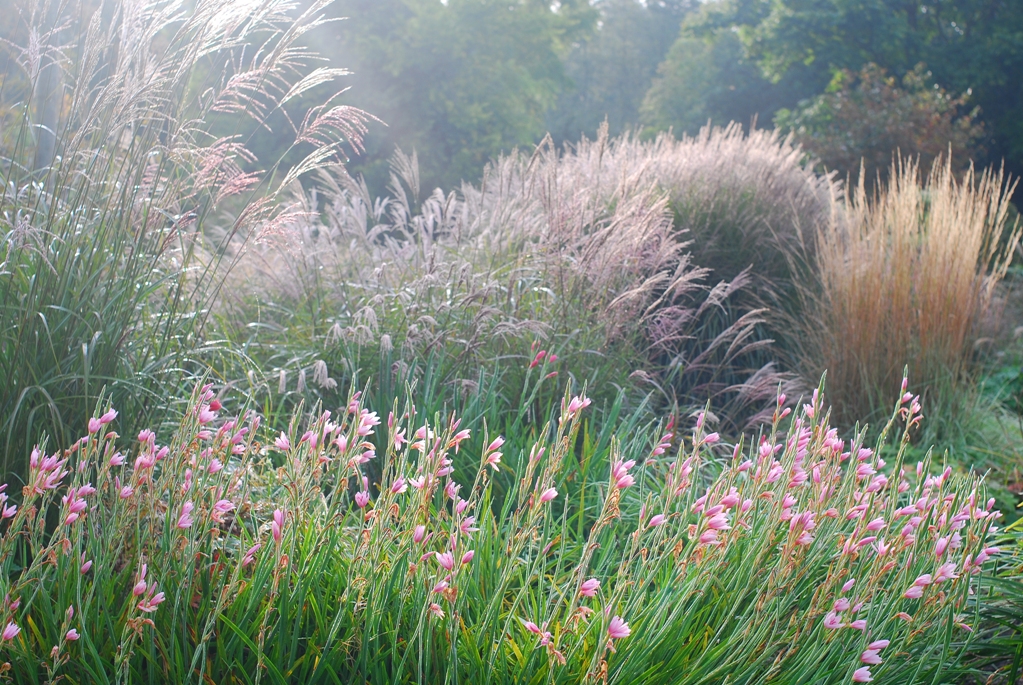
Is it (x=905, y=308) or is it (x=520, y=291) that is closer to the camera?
(x=520, y=291)

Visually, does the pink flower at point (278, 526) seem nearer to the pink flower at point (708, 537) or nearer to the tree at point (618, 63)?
the pink flower at point (708, 537)

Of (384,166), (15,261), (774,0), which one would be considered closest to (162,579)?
(15,261)

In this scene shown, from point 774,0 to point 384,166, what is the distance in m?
14.1

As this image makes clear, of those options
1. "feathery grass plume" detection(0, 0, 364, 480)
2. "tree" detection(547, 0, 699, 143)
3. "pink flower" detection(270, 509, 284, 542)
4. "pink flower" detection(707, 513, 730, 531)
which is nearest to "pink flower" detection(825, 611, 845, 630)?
"pink flower" detection(707, 513, 730, 531)

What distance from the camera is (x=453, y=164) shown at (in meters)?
16.6

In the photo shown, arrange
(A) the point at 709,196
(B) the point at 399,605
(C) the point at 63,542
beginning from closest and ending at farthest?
(C) the point at 63,542
(B) the point at 399,605
(A) the point at 709,196

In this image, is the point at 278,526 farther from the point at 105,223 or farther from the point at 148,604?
the point at 105,223

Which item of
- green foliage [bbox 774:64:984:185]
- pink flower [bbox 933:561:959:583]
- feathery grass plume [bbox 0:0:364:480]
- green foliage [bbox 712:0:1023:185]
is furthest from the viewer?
green foliage [bbox 712:0:1023:185]

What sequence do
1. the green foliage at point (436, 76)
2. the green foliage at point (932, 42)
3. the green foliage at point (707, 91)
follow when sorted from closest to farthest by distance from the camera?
1. the green foliage at point (436, 76)
2. the green foliage at point (932, 42)
3. the green foliage at point (707, 91)

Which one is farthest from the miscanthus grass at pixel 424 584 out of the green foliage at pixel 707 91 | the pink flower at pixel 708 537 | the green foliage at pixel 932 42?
the green foliage at pixel 707 91

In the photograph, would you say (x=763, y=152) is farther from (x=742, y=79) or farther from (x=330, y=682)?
(x=742, y=79)

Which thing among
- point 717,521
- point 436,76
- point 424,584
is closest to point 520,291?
point 424,584

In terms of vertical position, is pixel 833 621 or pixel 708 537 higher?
pixel 708 537

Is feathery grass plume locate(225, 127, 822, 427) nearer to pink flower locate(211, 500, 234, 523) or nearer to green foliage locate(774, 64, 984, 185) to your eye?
pink flower locate(211, 500, 234, 523)
